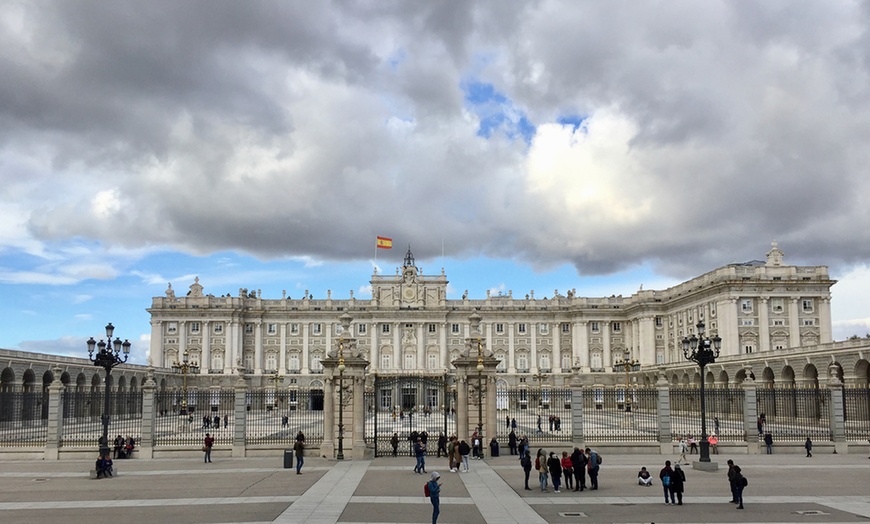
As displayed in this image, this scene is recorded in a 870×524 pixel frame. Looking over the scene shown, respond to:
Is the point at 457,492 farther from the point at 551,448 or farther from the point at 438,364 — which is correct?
the point at 438,364

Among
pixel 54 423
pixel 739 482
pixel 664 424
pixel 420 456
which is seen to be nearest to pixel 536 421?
pixel 664 424

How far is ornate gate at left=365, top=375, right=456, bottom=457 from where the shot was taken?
118ft

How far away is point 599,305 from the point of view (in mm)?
116000

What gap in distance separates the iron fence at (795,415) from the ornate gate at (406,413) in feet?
51.1

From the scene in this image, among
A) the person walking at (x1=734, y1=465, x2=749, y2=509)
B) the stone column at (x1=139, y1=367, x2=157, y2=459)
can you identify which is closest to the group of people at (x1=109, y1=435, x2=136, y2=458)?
the stone column at (x1=139, y1=367, x2=157, y2=459)

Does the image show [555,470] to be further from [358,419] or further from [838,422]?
[838,422]

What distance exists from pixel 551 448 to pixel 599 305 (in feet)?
270

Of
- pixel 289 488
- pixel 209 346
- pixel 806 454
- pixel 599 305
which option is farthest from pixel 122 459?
pixel 599 305

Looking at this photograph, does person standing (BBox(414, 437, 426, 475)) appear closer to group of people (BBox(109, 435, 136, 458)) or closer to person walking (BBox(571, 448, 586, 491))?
person walking (BBox(571, 448, 586, 491))

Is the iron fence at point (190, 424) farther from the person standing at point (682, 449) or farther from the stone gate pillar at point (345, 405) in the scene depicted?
the person standing at point (682, 449)

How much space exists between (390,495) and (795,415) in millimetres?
31637

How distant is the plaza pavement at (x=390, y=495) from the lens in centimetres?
2028

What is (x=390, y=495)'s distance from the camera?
23.9 meters

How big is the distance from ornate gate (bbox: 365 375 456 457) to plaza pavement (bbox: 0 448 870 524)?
347cm
